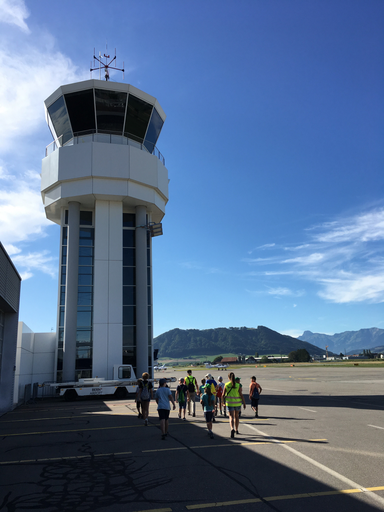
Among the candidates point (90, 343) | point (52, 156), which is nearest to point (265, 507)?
point (90, 343)

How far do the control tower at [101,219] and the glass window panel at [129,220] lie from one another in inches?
21.2

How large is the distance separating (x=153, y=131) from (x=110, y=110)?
4513 millimetres

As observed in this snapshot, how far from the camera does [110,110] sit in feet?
107

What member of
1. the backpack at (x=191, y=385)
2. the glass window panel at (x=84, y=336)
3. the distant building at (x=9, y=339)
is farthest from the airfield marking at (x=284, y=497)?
the glass window panel at (x=84, y=336)

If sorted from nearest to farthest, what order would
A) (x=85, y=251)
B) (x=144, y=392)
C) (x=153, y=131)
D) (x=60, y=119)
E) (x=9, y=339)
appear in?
(x=144, y=392) → (x=9, y=339) → (x=85, y=251) → (x=60, y=119) → (x=153, y=131)

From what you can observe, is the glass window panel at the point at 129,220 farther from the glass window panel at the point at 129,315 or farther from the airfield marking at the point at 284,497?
the airfield marking at the point at 284,497

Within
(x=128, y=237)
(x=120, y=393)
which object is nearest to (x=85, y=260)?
(x=128, y=237)

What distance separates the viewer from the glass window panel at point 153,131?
34.9 metres

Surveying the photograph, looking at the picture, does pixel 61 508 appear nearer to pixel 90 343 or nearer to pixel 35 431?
pixel 35 431

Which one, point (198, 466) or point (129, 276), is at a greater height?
point (129, 276)

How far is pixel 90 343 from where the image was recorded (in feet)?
101

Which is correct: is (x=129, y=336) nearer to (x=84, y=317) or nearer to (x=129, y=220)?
(x=84, y=317)

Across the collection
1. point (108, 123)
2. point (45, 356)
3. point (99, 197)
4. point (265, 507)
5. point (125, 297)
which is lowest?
point (265, 507)

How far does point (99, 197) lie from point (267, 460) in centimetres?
2700
